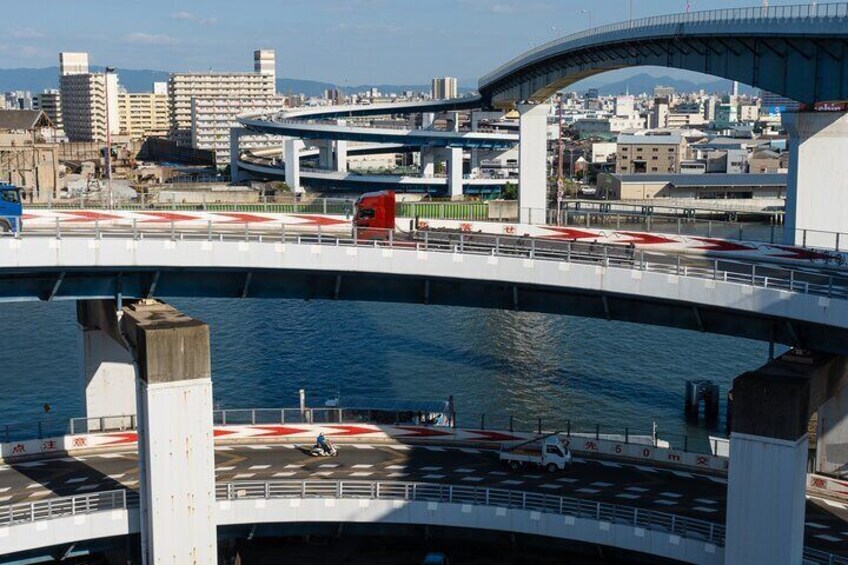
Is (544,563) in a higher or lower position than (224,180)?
lower

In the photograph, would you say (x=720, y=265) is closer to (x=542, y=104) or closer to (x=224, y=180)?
(x=542, y=104)

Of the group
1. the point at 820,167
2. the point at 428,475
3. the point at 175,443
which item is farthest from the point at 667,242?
the point at 175,443

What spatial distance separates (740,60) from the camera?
4303 cm

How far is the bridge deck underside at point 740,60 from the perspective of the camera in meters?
36.3

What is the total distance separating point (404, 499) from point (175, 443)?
19.9 ft

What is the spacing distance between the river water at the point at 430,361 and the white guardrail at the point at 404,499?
13966mm

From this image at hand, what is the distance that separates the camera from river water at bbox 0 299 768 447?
149 ft

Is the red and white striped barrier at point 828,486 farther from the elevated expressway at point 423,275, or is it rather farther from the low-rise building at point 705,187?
the low-rise building at point 705,187

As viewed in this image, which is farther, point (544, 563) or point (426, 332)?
point (426, 332)

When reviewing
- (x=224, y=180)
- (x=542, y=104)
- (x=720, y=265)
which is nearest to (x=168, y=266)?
(x=720, y=265)

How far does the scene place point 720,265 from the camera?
102 ft

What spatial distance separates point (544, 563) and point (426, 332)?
32.1 metres

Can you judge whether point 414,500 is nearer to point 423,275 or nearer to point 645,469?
point 423,275

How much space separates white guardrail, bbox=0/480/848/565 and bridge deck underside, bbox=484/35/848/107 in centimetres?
1690
